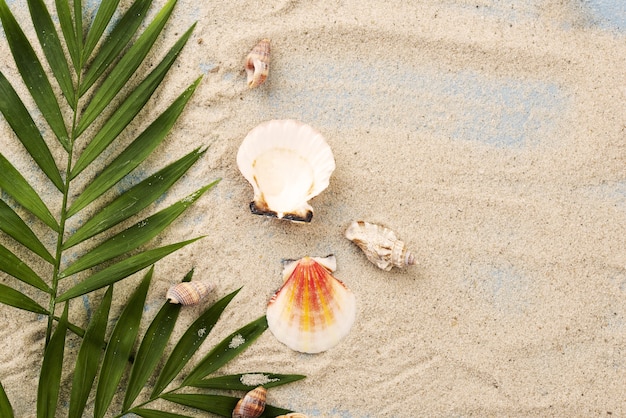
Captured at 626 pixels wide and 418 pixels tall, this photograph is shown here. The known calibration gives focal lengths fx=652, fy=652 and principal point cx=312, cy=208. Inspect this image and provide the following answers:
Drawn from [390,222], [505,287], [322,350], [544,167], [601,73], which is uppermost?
[601,73]

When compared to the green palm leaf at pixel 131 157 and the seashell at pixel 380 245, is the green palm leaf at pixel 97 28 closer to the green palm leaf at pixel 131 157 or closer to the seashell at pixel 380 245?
the green palm leaf at pixel 131 157

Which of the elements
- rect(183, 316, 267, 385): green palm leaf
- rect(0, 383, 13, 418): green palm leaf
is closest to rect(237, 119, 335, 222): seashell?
rect(183, 316, 267, 385): green palm leaf

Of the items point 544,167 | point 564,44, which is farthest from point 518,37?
point 544,167

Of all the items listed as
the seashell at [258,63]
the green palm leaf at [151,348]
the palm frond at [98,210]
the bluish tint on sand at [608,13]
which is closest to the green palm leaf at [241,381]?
the palm frond at [98,210]

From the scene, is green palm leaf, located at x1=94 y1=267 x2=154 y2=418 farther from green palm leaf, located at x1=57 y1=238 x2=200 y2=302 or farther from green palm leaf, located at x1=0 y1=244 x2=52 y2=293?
green palm leaf, located at x1=0 y1=244 x2=52 y2=293

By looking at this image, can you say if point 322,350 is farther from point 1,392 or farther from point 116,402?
point 1,392

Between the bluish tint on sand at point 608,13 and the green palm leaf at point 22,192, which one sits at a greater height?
the bluish tint on sand at point 608,13
